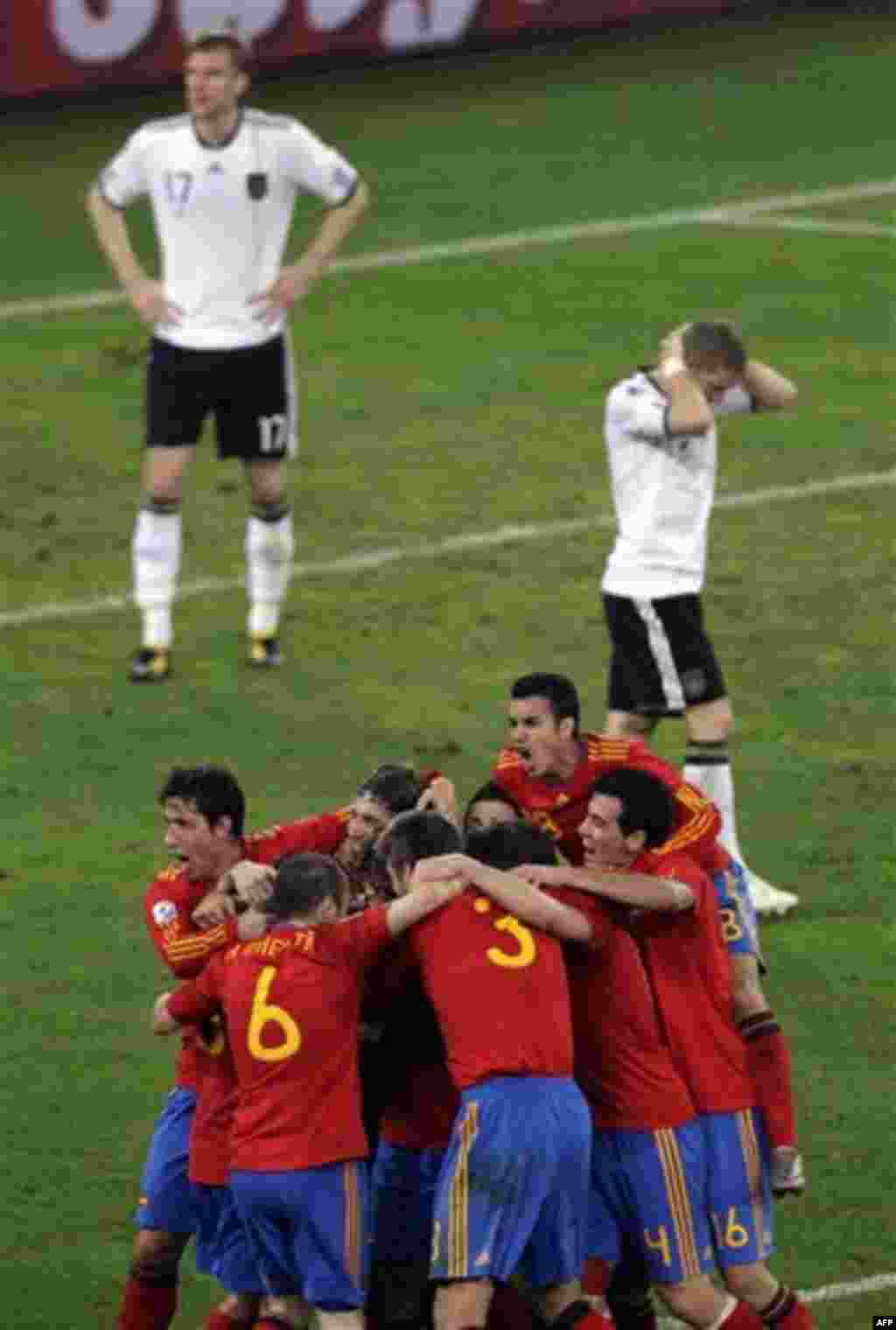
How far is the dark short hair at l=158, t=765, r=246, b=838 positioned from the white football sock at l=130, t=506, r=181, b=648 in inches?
255

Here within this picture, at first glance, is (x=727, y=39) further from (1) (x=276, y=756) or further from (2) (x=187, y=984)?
(2) (x=187, y=984)

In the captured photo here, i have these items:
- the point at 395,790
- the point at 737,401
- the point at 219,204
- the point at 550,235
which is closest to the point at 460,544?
the point at 219,204

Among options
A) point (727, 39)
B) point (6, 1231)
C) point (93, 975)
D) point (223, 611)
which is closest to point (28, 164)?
point (727, 39)

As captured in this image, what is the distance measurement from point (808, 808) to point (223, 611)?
3.83 m

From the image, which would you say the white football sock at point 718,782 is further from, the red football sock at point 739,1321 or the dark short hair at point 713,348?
the red football sock at point 739,1321

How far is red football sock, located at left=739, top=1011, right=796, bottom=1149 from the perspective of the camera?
9352 mm

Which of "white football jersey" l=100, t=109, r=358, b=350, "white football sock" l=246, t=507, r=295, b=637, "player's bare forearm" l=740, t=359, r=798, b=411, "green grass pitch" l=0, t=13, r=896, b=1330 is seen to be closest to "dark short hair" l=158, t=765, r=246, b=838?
"green grass pitch" l=0, t=13, r=896, b=1330

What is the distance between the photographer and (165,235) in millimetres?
16250

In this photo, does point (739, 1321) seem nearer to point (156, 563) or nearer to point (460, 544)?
point (156, 563)

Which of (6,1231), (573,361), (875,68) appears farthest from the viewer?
(875,68)

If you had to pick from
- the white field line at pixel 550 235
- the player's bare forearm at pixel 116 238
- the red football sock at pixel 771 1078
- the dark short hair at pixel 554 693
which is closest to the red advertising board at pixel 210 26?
the white field line at pixel 550 235

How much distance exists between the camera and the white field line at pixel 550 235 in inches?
900

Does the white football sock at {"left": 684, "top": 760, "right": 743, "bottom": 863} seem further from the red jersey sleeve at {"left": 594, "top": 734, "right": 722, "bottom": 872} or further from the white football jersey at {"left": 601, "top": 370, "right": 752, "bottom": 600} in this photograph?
the red jersey sleeve at {"left": 594, "top": 734, "right": 722, "bottom": 872}

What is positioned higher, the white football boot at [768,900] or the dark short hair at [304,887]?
the dark short hair at [304,887]
